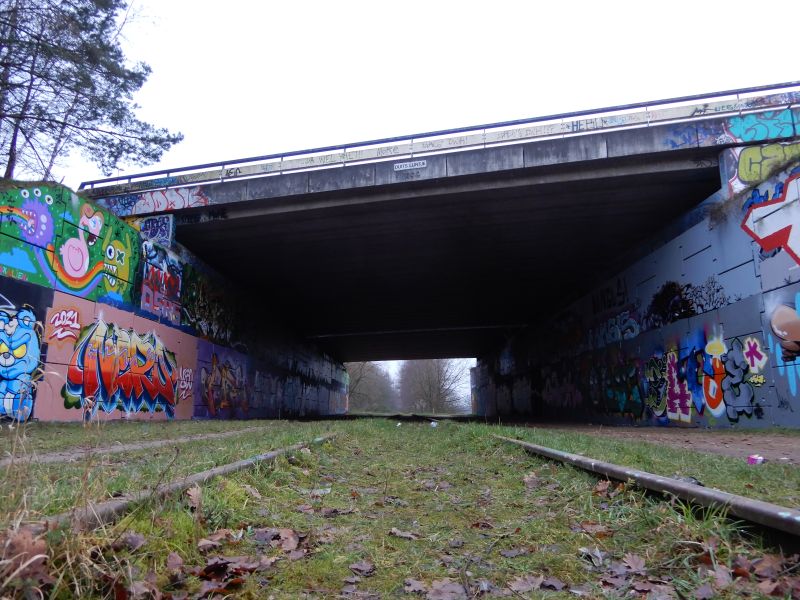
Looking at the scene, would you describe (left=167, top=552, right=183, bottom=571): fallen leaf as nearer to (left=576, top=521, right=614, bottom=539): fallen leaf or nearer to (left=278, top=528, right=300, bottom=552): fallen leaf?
(left=278, top=528, right=300, bottom=552): fallen leaf

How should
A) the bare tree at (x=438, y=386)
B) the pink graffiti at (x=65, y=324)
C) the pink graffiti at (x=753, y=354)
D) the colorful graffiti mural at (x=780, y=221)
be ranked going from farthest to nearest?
the bare tree at (x=438, y=386) < the pink graffiti at (x=65, y=324) < the pink graffiti at (x=753, y=354) < the colorful graffiti mural at (x=780, y=221)

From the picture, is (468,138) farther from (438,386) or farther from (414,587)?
(438,386)

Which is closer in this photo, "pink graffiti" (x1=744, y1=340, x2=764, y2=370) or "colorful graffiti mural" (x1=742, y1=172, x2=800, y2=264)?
"colorful graffiti mural" (x1=742, y1=172, x2=800, y2=264)

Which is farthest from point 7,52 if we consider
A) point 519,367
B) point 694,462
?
point 519,367

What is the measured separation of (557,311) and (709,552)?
2618cm

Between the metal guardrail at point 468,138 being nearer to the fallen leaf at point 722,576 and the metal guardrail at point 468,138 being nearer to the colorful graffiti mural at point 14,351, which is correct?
the colorful graffiti mural at point 14,351


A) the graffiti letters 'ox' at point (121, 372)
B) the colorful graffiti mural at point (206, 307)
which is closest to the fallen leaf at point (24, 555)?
the graffiti letters 'ox' at point (121, 372)

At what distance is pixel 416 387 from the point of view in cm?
8300

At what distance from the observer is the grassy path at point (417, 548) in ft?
8.05

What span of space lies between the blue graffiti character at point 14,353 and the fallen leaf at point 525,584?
37.5ft

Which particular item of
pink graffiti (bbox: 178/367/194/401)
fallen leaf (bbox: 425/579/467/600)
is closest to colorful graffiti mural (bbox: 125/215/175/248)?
pink graffiti (bbox: 178/367/194/401)

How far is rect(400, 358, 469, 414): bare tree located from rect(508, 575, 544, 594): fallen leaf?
63.5 meters

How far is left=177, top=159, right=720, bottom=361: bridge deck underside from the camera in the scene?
16406 mm

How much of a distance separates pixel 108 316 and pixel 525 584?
A: 14604mm
